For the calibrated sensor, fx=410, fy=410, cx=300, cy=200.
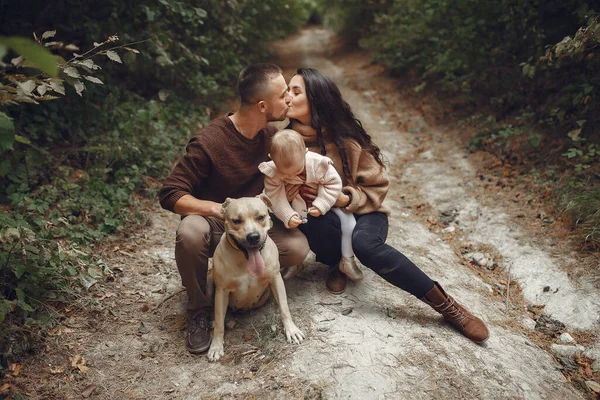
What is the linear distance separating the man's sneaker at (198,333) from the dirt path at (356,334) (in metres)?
0.06

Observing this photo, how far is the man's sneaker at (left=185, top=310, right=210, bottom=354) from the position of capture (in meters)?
2.77

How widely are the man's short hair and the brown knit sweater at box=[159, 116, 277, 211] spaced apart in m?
0.25

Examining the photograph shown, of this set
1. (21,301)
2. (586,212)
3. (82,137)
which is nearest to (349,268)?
(21,301)

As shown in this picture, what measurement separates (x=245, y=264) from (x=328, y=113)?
4.39 feet

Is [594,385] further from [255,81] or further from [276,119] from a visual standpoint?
[255,81]

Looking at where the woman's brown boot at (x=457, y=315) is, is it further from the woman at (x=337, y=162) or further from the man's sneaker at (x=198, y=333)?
the man's sneaker at (x=198, y=333)

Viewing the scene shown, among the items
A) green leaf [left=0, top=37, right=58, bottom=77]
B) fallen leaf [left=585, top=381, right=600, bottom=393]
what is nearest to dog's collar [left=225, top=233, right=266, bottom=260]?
green leaf [left=0, top=37, right=58, bottom=77]

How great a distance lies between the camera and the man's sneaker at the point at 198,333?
2.77 m

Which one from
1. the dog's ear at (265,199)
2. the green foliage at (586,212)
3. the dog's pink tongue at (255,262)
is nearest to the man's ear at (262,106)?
the dog's ear at (265,199)

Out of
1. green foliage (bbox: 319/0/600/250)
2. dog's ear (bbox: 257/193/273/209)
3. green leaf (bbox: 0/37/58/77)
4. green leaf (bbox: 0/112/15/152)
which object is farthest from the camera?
green foliage (bbox: 319/0/600/250)

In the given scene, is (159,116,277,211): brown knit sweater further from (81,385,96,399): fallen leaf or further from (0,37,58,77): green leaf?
(0,37,58,77): green leaf

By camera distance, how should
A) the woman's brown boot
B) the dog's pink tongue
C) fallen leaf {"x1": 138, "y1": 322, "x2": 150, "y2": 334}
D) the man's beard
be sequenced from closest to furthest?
1. the dog's pink tongue
2. the woman's brown boot
3. fallen leaf {"x1": 138, "y1": 322, "x2": 150, "y2": 334}
4. the man's beard

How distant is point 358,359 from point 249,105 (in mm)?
1932

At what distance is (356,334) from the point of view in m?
2.80
